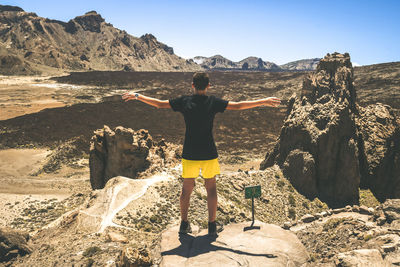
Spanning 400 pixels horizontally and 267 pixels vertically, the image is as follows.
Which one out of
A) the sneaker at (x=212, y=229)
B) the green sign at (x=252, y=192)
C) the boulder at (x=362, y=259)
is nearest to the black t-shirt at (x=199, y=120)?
the sneaker at (x=212, y=229)

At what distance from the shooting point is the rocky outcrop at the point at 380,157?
1852cm

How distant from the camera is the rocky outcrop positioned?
60.8 feet

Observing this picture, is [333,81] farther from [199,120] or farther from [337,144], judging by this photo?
[199,120]

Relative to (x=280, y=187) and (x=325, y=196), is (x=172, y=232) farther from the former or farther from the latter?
(x=325, y=196)

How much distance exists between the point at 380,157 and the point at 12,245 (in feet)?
70.3

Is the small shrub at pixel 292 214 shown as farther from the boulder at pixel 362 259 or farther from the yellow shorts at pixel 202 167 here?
the yellow shorts at pixel 202 167

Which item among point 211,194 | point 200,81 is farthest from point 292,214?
Answer: point 200,81

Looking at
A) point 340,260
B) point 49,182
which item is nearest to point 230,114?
point 49,182

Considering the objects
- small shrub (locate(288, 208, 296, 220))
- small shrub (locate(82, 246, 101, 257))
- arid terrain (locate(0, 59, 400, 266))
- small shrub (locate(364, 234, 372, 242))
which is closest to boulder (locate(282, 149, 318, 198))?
arid terrain (locate(0, 59, 400, 266))

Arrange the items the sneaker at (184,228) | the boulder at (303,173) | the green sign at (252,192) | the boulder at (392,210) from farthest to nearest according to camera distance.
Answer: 1. the boulder at (303,173)
2. the green sign at (252,192)
3. the boulder at (392,210)
4. the sneaker at (184,228)

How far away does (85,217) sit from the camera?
1154 centimetres

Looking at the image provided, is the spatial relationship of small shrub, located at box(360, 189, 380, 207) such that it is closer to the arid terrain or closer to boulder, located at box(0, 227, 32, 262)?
the arid terrain

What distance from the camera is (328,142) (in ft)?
59.7

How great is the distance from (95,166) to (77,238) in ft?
46.2
